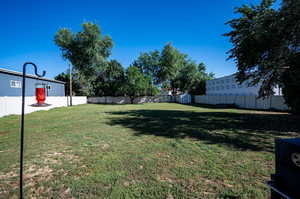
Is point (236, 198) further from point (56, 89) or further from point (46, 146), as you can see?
point (56, 89)

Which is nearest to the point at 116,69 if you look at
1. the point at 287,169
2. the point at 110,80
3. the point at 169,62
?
the point at 110,80

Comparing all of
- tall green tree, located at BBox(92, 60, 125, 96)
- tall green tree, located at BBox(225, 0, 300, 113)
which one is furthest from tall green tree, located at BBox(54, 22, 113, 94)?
tall green tree, located at BBox(225, 0, 300, 113)

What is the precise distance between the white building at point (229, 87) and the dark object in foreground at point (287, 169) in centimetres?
1757

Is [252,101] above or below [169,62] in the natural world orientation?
below

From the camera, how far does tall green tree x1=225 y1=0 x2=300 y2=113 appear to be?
648cm

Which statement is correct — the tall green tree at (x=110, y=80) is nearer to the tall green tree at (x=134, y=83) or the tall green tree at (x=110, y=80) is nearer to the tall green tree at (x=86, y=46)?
the tall green tree at (x=134, y=83)

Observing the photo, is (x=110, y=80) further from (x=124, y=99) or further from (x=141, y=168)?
(x=141, y=168)

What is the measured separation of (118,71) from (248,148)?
29.6 meters

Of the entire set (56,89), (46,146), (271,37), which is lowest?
(46,146)

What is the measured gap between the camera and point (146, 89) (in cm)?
2798

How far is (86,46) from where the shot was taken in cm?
2516

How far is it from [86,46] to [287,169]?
29.4 m

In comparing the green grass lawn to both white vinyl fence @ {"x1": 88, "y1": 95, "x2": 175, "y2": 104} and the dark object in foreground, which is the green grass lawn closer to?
the dark object in foreground

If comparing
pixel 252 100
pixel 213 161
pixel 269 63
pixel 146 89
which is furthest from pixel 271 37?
pixel 146 89
